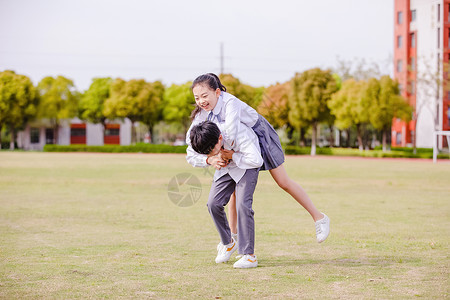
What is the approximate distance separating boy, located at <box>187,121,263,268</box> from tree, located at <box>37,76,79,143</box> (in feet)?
205

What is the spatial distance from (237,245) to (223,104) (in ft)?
4.22

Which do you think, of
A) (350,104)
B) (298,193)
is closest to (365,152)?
(350,104)

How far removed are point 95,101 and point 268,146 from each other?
66011 millimetres

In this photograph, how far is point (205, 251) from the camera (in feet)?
18.1

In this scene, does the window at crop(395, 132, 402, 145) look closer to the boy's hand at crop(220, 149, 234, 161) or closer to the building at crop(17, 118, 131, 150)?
the building at crop(17, 118, 131, 150)

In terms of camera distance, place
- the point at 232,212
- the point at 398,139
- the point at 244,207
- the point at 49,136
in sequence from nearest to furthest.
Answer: the point at 244,207 < the point at 232,212 < the point at 398,139 < the point at 49,136

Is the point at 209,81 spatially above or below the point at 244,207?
above

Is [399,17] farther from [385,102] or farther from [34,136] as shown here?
[34,136]

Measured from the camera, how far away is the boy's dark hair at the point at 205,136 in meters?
4.49

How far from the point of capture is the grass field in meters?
3.88

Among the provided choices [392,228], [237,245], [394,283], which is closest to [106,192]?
[392,228]

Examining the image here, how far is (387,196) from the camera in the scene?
478 inches

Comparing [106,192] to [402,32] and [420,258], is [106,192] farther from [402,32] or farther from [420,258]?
[402,32]

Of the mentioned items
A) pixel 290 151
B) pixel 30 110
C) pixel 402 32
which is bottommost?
pixel 290 151
